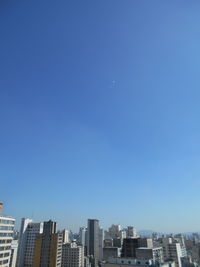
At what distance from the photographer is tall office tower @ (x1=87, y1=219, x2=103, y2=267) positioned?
180m

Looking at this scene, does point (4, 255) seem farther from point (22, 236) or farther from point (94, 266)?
point (94, 266)

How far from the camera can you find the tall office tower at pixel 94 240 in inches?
7067

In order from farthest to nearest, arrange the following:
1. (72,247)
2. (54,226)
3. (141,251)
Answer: (72,247) < (54,226) < (141,251)

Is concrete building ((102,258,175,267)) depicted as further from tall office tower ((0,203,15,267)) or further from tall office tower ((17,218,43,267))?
tall office tower ((17,218,43,267))

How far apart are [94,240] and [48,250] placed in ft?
282

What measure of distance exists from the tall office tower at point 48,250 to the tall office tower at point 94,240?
79.8m

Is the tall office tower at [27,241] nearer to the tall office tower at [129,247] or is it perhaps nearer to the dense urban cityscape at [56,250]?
the dense urban cityscape at [56,250]

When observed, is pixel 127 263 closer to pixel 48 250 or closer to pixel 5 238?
pixel 5 238

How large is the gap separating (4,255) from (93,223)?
134111mm

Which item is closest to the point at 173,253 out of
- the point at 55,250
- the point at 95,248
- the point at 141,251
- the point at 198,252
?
the point at 141,251

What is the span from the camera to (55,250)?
4134 inches

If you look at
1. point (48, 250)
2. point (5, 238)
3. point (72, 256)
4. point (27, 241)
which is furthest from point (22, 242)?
point (5, 238)

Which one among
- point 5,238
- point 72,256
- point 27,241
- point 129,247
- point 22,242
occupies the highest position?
point 5,238

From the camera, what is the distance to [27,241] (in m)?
134
